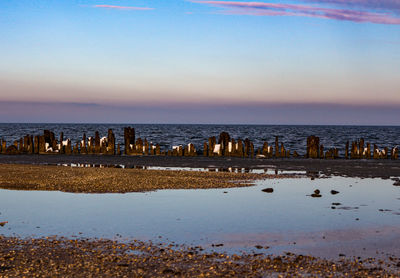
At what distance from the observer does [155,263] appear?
1009 centimetres

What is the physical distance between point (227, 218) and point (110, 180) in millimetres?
11067

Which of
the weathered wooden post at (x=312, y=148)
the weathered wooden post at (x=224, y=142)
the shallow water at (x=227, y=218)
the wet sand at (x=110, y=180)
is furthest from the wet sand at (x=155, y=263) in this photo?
the weathered wooden post at (x=312, y=148)

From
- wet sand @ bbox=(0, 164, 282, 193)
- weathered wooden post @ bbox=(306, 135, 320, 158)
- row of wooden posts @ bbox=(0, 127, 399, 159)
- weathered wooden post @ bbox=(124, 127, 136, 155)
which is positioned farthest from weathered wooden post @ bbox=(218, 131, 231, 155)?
wet sand @ bbox=(0, 164, 282, 193)

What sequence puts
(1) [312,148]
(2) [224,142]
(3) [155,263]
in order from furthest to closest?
1. (2) [224,142]
2. (1) [312,148]
3. (3) [155,263]

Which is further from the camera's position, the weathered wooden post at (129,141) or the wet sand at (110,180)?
the weathered wooden post at (129,141)

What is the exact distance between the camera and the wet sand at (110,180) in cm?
2223

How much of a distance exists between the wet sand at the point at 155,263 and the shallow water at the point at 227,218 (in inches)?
31.1

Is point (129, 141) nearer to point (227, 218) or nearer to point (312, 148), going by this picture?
point (312, 148)

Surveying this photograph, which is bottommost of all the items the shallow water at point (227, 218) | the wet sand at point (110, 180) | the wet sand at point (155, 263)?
the wet sand at point (155, 263)

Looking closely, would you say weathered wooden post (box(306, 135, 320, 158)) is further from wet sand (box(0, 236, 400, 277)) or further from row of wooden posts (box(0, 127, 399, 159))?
wet sand (box(0, 236, 400, 277))

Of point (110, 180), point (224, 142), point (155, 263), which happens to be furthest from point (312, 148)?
point (155, 263)

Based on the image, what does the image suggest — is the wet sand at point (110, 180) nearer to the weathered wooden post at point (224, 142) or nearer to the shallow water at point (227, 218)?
the shallow water at point (227, 218)

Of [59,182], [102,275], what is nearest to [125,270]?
[102,275]

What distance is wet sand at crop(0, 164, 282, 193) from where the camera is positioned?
72.9 ft
